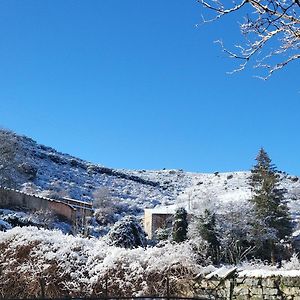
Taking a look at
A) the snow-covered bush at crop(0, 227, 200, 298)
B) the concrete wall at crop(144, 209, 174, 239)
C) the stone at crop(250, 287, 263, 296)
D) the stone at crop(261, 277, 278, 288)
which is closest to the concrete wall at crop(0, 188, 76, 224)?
the concrete wall at crop(144, 209, 174, 239)

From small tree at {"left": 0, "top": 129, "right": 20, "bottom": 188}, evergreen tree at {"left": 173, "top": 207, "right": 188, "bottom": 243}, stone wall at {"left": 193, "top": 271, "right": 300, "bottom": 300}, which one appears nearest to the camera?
stone wall at {"left": 193, "top": 271, "right": 300, "bottom": 300}

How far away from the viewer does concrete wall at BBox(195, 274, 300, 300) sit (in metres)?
8.15

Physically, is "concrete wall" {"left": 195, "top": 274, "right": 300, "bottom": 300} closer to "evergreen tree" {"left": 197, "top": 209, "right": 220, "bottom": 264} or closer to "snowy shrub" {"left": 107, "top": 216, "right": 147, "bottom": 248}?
"snowy shrub" {"left": 107, "top": 216, "right": 147, "bottom": 248}

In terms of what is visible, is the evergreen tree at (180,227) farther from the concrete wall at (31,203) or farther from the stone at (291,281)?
A: the stone at (291,281)

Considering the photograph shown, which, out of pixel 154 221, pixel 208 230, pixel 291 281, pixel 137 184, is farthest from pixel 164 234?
pixel 137 184

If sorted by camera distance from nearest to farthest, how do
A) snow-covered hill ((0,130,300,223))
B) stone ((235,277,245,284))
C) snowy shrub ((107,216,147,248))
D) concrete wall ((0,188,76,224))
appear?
1. stone ((235,277,245,284))
2. snowy shrub ((107,216,147,248))
3. concrete wall ((0,188,76,224))
4. snow-covered hill ((0,130,300,223))

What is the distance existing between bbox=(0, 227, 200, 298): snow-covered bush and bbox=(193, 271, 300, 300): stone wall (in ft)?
1.58

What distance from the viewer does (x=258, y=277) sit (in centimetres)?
856

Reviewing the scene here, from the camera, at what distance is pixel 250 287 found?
865cm

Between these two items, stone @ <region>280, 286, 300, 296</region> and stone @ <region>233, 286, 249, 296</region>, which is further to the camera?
stone @ <region>233, 286, 249, 296</region>

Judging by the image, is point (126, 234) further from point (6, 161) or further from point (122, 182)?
point (122, 182)

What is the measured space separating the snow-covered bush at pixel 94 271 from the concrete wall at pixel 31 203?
2091 cm

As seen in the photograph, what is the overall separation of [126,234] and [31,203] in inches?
710

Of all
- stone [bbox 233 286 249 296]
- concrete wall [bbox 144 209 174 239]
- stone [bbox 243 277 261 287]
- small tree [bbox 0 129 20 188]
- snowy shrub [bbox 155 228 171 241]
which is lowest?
stone [bbox 233 286 249 296]
